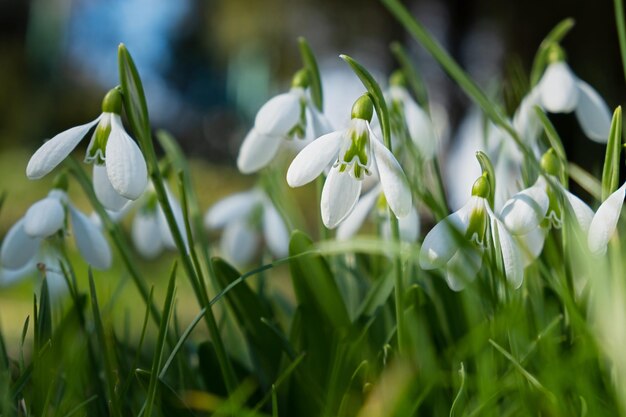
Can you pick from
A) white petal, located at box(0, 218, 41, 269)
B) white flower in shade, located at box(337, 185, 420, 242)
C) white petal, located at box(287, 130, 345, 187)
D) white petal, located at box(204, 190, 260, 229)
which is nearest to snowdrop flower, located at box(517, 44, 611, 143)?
white flower in shade, located at box(337, 185, 420, 242)

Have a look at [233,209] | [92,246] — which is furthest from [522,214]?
[233,209]

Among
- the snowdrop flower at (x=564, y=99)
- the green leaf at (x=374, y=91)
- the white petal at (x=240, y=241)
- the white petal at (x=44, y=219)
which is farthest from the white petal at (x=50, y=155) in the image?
the white petal at (x=240, y=241)

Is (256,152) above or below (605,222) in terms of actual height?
above

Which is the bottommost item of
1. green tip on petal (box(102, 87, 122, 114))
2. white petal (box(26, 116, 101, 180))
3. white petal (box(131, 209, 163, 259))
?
white petal (box(131, 209, 163, 259))

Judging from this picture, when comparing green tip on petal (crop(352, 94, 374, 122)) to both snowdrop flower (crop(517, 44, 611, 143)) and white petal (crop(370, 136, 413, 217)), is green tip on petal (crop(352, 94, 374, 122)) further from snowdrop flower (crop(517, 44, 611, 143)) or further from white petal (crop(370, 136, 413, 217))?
snowdrop flower (crop(517, 44, 611, 143))

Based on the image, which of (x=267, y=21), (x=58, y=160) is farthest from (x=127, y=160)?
(x=267, y=21)

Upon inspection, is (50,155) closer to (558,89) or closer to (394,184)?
(394,184)
